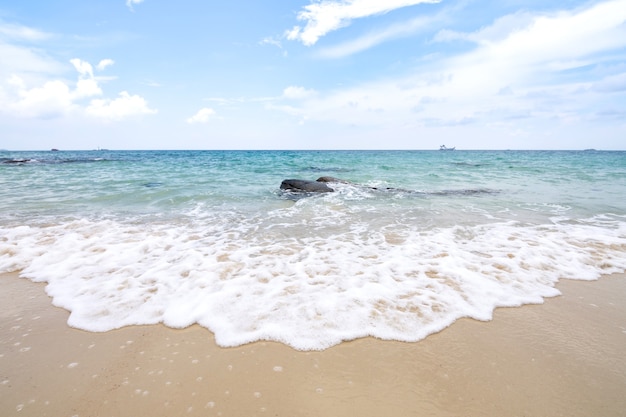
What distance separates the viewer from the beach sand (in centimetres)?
223

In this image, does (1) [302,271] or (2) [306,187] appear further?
(2) [306,187]

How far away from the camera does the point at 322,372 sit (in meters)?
2.58

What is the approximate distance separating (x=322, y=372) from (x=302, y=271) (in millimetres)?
2062

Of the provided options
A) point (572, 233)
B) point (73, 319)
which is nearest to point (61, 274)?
point (73, 319)

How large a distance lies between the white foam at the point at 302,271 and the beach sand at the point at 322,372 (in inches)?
9.1

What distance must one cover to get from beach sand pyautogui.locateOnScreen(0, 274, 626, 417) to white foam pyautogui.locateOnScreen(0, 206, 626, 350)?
0.23m

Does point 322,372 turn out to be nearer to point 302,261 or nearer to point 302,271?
point 302,271

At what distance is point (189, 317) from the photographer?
11.1 ft

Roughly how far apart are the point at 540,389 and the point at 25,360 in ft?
14.3

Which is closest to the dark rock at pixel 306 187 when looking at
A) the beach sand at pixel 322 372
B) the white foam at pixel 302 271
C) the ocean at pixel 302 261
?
the ocean at pixel 302 261

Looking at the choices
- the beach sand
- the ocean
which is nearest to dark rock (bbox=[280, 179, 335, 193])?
the ocean

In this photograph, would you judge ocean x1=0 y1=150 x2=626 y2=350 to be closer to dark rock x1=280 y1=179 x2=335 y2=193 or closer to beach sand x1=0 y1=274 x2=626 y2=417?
beach sand x1=0 y1=274 x2=626 y2=417

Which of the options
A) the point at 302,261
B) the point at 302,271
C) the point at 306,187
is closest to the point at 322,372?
the point at 302,271

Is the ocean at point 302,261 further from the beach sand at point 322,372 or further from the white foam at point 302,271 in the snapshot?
the beach sand at point 322,372
